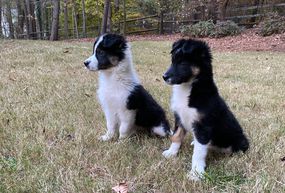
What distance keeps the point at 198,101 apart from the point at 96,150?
1.08 meters

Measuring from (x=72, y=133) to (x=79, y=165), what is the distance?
0.97 m

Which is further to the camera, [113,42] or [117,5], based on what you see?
[117,5]

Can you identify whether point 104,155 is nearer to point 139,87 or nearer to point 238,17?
point 139,87

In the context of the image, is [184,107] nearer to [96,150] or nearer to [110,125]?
[96,150]

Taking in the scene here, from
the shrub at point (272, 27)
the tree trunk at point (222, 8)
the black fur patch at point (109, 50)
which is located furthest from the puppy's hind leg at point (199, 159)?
the tree trunk at point (222, 8)

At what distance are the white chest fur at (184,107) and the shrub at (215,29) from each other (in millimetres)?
19001

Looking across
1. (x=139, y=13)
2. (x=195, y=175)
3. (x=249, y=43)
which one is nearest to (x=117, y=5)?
(x=139, y=13)

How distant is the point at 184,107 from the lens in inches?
125

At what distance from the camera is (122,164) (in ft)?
10.4

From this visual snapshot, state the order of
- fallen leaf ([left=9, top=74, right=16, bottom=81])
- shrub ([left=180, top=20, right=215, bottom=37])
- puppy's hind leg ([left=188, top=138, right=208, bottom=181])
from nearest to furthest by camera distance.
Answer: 1. puppy's hind leg ([left=188, top=138, right=208, bottom=181])
2. fallen leaf ([left=9, top=74, right=16, bottom=81])
3. shrub ([left=180, top=20, right=215, bottom=37])

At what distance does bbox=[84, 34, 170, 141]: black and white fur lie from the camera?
380 centimetres

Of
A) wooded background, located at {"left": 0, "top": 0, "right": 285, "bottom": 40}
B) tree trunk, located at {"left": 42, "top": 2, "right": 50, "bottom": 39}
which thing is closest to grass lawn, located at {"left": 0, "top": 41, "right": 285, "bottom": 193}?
wooded background, located at {"left": 0, "top": 0, "right": 285, "bottom": 40}

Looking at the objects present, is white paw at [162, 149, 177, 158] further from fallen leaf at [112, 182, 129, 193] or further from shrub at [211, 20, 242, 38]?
shrub at [211, 20, 242, 38]

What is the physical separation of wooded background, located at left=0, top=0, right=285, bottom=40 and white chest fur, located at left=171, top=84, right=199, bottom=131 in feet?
62.6
